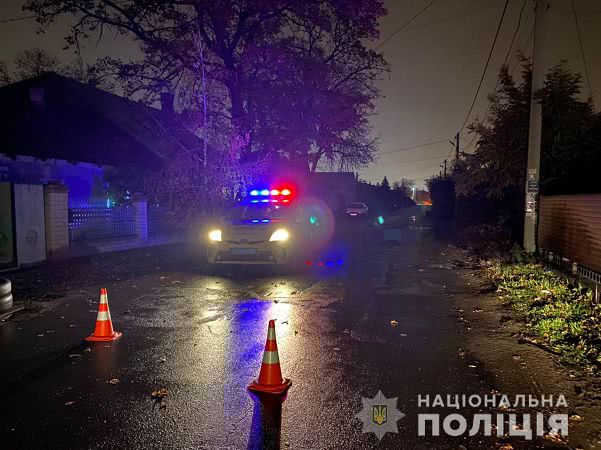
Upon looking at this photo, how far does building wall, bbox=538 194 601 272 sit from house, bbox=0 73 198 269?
1224 centimetres

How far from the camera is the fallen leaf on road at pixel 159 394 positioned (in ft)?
13.0

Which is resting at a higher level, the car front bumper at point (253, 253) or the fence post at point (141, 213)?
the fence post at point (141, 213)

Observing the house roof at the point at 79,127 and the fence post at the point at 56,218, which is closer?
the fence post at the point at 56,218

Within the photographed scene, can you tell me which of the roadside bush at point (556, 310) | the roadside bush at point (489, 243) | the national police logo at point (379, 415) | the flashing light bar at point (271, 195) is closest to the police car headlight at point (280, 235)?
the flashing light bar at point (271, 195)

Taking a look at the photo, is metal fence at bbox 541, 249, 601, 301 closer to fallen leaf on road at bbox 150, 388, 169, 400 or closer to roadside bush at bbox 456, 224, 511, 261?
roadside bush at bbox 456, 224, 511, 261

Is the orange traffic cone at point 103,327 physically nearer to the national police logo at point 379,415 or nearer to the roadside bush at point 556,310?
the national police logo at point 379,415

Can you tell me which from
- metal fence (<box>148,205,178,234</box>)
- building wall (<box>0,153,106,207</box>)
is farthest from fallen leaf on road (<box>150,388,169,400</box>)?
metal fence (<box>148,205,178,234</box>)

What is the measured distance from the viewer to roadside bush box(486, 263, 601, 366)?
5.11 metres

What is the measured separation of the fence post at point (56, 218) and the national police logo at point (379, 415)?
10.7 m

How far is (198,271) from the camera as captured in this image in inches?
434

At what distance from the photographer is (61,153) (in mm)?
16938

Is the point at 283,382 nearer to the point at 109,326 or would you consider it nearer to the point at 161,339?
the point at 161,339

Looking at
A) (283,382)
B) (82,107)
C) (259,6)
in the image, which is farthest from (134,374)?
(82,107)

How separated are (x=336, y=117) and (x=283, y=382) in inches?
924
